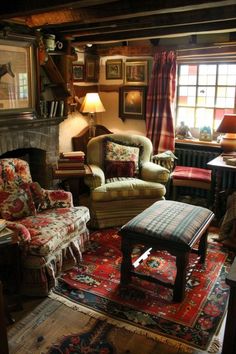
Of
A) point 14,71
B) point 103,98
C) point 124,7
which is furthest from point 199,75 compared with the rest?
point 14,71

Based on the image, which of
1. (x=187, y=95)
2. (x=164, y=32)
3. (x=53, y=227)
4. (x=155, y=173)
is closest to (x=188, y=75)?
(x=187, y=95)

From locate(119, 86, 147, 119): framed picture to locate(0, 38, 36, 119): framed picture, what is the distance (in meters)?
1.59

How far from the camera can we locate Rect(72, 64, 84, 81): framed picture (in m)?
4.59

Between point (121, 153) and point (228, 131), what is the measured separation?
1286 millimetres

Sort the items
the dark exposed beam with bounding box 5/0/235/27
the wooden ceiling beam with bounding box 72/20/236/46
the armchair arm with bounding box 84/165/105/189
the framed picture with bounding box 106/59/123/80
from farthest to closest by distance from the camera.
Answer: the framed picture with bounding box 106/59/123/80, the armchair arm with bounding box 84/165/105/189, the wooden ceiling beam with bounding box 72/20/236/46, the dark exposed beam with bounding box 5/0/235/27

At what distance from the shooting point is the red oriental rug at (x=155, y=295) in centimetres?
226

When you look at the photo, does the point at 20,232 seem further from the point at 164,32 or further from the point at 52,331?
the point at 164,32

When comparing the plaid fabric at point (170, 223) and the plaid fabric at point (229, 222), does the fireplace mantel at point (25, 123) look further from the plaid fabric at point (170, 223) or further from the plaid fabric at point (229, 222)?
the plaid fabric at point (229, 222)

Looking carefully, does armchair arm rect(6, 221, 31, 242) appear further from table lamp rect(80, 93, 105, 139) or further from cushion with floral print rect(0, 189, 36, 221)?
table lamp rect(80, 93, 105, 139)

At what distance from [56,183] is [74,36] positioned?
181cm

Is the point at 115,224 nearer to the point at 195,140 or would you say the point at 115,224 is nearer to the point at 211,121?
the point at 195,140

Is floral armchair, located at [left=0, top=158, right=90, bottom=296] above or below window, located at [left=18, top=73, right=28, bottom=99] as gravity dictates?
below

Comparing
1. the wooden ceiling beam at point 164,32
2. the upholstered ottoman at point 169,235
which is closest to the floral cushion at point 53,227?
the upholstered ottoman at point 169,235

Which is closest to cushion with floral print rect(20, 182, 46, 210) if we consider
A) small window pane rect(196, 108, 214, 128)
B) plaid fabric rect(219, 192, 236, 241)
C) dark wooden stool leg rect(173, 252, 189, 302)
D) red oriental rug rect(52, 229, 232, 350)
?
red oriental rug rect(52, 229, 232, 350)
